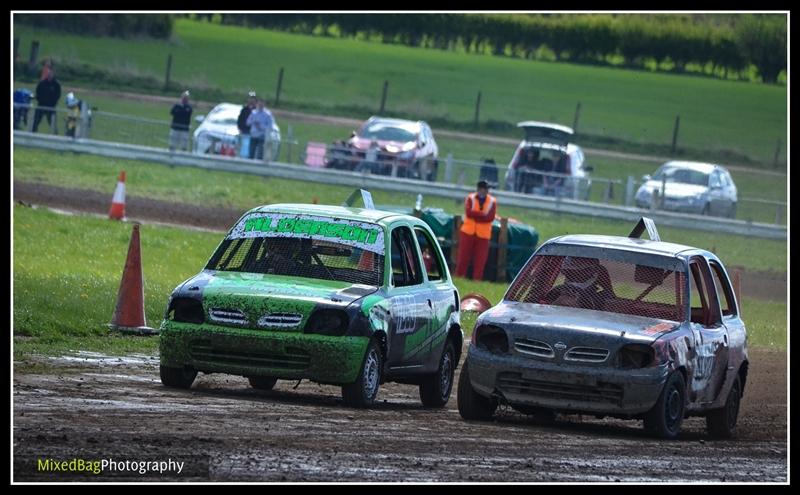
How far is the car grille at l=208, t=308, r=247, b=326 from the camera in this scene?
1143 cm

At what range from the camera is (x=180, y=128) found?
3438 cm

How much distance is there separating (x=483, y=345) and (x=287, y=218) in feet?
6.38

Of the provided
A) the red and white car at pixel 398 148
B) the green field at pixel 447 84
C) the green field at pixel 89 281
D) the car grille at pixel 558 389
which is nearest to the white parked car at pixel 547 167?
the red and white car at pixel 398 148

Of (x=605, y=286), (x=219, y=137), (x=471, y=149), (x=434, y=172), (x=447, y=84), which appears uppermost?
(x=605, y=286)

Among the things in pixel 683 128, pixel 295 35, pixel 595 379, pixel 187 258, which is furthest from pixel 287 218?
pixel 295 35

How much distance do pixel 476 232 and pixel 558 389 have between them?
1225 centimetres

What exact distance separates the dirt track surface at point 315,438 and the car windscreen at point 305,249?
909 mm

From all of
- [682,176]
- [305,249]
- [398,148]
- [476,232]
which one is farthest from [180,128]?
[305,249]

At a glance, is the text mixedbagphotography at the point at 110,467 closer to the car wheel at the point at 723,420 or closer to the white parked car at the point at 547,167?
the car wheel at the point at 723,420

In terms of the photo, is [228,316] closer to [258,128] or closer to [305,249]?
[305,249]

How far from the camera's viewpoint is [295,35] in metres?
78.2

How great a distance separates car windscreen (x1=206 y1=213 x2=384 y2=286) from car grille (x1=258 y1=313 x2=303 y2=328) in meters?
0.80

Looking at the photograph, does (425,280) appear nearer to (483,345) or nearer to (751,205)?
(483,345)
